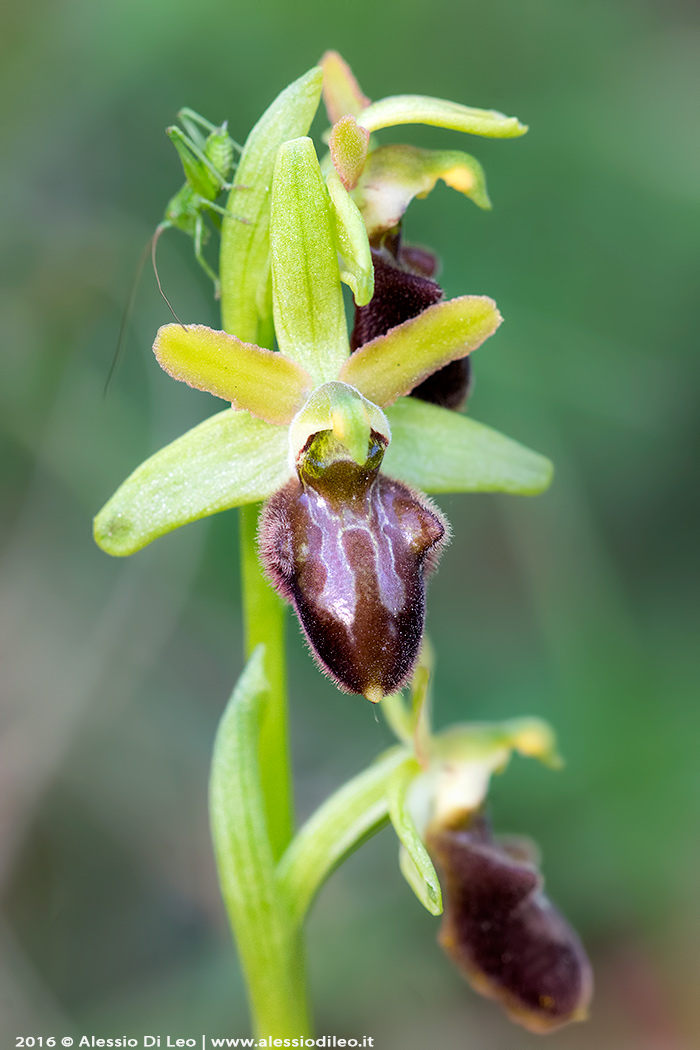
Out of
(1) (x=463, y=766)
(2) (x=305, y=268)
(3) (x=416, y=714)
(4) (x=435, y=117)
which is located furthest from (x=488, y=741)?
(4) (x=435, y=117)

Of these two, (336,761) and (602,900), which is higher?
(336,761)

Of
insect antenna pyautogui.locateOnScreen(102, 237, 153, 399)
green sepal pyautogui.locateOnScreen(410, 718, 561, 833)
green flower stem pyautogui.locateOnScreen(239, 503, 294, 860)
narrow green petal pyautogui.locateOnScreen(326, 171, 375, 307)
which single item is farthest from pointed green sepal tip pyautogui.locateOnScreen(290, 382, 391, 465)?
green sepal pyautogui.locateOnScreen(410, 718, 561, 833)

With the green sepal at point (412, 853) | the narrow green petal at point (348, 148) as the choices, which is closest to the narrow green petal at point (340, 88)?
the narrow green petal at point (348, 148)

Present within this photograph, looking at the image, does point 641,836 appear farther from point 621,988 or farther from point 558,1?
point 558,1

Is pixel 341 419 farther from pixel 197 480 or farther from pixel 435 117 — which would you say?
pixel 435 117

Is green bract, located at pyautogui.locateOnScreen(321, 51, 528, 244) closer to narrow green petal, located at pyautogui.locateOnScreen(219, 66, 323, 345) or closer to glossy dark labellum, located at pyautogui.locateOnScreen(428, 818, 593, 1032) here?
narrow green petal, located at pyautogui.locateOnScreen(219, 66, 323, 345)

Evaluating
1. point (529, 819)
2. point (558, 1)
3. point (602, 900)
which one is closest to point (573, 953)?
point (529, 819)

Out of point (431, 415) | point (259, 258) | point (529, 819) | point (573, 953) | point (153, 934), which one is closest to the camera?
→ point (259, 258)
